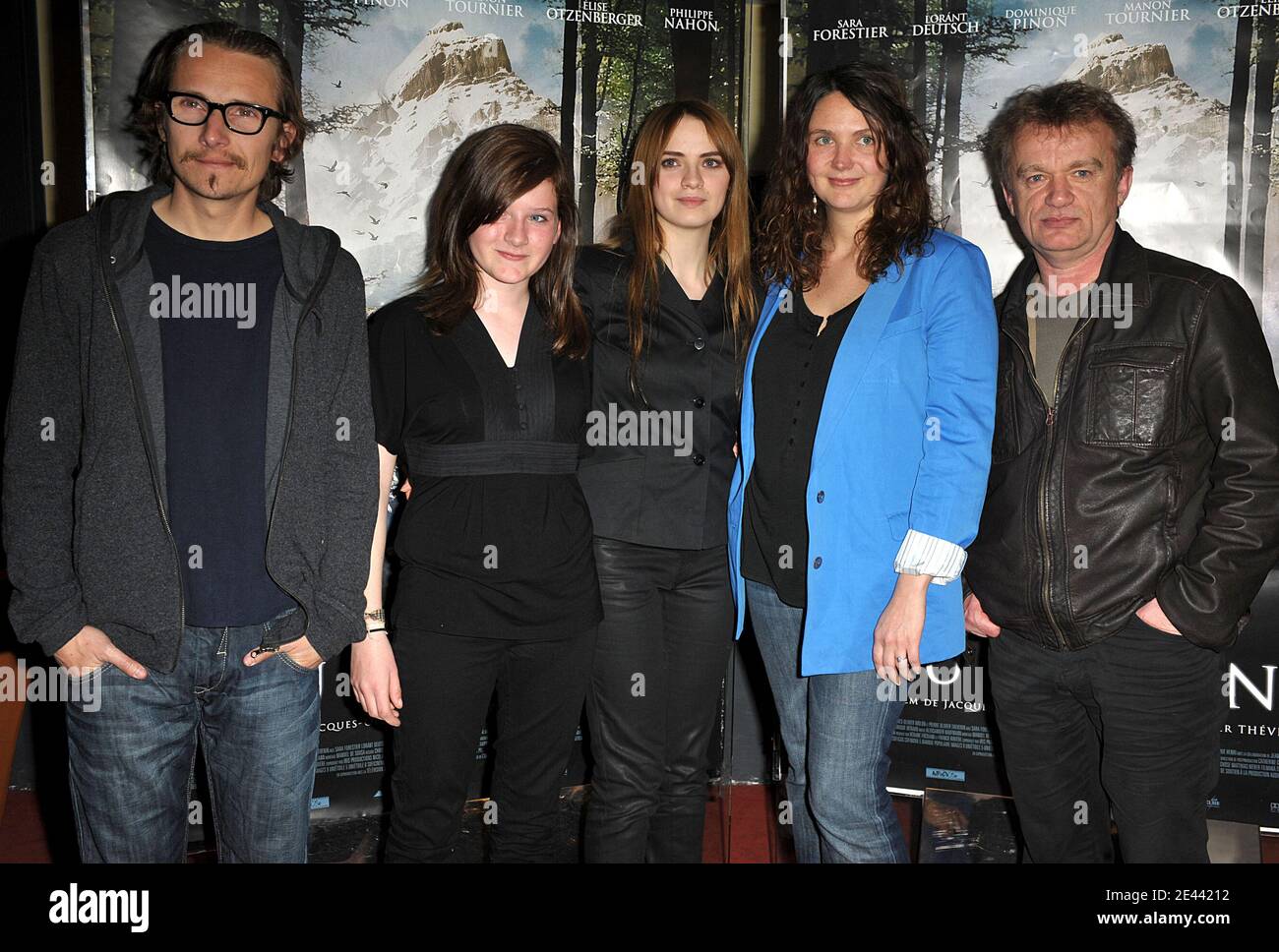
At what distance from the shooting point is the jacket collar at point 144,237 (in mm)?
1989

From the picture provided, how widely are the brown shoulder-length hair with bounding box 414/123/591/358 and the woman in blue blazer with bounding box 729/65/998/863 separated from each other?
48cm

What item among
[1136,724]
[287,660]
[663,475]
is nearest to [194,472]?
[287,660]

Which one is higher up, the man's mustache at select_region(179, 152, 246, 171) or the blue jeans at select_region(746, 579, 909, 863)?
the man's mustache at select_region(179, 152, 246, 171)

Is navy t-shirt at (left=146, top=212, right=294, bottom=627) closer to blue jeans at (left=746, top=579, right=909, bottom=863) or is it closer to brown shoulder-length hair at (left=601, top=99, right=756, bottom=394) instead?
brown shoulder-length hair at (left=601, top=99, right=756, bottom=394)

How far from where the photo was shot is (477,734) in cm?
227

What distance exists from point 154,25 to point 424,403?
4.57 ft

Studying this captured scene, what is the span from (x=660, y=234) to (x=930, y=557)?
1.01 metres

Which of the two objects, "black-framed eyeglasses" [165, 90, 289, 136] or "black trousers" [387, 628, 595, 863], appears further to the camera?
"black trousers" [387, 628, 595, 863]

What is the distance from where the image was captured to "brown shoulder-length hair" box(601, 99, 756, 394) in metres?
2.47

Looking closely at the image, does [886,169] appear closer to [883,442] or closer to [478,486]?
[883,442]

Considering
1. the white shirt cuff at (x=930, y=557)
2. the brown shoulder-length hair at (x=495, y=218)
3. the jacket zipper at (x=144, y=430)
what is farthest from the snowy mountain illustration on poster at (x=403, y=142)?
the white shirt cuff at (x=930, y=557)

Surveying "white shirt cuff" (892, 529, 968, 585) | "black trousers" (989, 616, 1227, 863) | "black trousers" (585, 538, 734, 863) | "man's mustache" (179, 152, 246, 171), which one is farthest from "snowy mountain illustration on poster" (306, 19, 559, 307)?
"black trousers" (989, 616, 1227, 863)

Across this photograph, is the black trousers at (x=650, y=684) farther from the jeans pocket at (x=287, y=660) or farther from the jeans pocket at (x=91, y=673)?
the jeans pocket at (x=91, y=673)

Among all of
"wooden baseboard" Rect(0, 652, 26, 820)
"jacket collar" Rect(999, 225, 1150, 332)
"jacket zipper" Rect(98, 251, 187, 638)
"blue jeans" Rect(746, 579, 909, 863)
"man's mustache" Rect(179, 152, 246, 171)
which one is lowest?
"wooden baseboard" Rect(0, 652, 26, 820)
